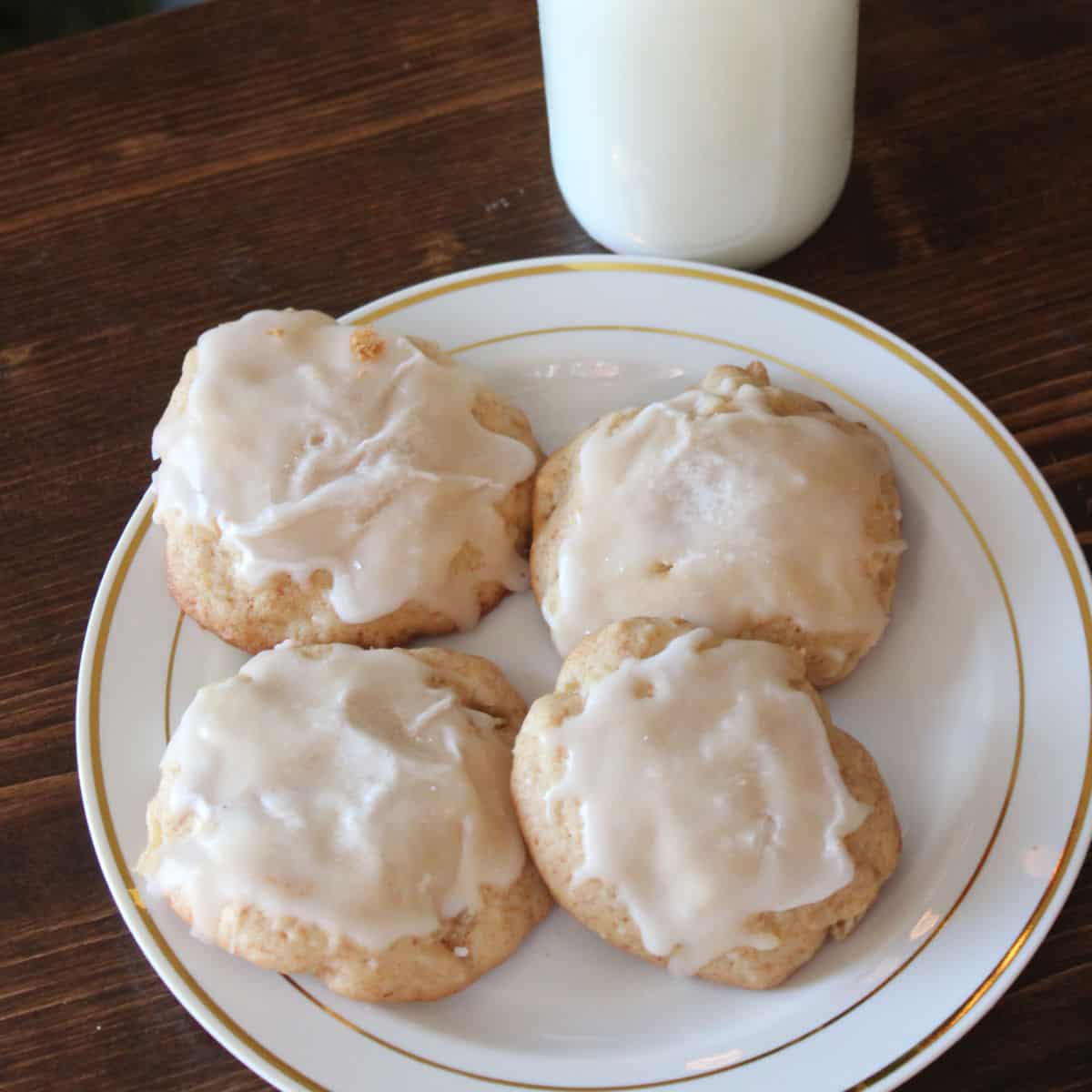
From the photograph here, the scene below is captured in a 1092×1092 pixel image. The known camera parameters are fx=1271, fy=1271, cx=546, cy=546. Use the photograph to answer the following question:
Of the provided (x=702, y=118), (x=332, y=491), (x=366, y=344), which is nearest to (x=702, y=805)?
(x=332, y=491)

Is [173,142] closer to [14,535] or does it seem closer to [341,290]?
[341,290]

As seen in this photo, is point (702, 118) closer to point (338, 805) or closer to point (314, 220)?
point (314, 220)

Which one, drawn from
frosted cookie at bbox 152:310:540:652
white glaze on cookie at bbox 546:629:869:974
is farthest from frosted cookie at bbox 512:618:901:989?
frosted cookie at bbox 152:310:540:652

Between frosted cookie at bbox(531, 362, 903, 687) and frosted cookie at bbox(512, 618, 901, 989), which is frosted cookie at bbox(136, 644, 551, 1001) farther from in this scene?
frosted cookie at bbox(531, 362, 903, 687)

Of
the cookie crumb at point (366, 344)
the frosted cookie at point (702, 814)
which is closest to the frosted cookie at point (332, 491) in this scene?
the cookie crumb at point (366, 344)

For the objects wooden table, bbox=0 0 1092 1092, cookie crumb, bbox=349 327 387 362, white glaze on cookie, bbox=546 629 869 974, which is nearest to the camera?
white glaze on cookie, bbox=546 629 869 974

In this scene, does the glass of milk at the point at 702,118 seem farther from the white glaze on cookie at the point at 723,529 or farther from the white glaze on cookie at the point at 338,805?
the white glaze on cookie at the point at 338,805
